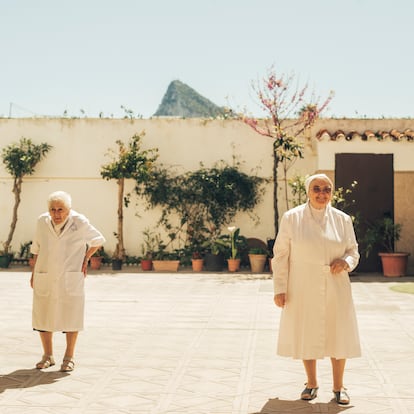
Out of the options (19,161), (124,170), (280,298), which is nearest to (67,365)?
(280,298)

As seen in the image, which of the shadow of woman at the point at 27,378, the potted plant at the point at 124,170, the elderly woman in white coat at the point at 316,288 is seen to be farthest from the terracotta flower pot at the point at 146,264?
the elderly woman in white coat at the point at 316,288

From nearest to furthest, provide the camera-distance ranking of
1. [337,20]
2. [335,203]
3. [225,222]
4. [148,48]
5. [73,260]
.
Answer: [73,260] → [337,20] → [335,203] → [148,48] → [225,222]

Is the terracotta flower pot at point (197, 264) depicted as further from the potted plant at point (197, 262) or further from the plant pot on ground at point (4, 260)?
the plant pot on ground at point (4, 260)

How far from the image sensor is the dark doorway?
14.5 m

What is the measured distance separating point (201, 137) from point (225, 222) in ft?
6.99

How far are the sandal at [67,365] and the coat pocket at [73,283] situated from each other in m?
0.54

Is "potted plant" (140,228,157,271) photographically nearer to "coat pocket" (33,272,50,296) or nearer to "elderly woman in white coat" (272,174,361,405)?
"coat pocket" (33,272,50,296)

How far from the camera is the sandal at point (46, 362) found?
18.4 ft

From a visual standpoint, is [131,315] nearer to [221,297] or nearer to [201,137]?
[221,297]

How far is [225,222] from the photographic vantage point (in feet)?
51.8

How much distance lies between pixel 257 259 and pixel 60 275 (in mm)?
9213

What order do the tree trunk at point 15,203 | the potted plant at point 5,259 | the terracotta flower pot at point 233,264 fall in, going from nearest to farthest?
the terracotta flower pot at point 233,264 < the potted plant at point 5,259 < the tree trunk at point 15,203

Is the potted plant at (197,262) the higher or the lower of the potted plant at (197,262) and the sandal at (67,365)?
the higher

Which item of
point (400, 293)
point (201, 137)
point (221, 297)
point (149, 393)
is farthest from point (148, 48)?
point (149, 393)
